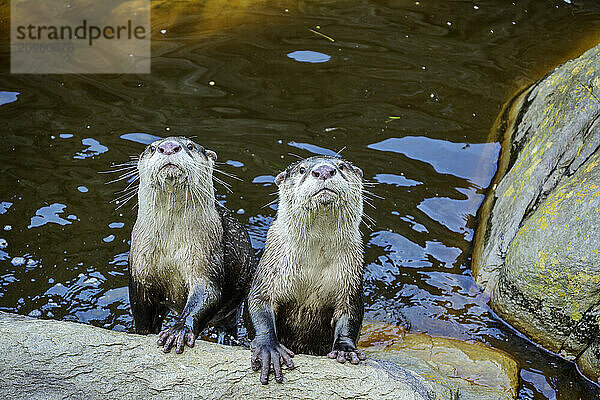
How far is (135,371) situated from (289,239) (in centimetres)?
97

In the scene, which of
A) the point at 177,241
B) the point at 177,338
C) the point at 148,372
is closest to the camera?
the point at 148,372

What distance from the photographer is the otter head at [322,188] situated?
3236mm

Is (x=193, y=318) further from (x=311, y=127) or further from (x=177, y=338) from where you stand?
(x=311, y=127)

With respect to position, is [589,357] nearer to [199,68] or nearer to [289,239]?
[289,239]

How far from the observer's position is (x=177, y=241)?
3744 mm

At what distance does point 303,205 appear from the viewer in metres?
3.35

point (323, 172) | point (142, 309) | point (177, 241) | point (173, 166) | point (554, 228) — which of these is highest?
point (323, 172)

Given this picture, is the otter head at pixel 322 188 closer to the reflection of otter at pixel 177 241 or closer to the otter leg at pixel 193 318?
the reflection of otter at pixel 177 241

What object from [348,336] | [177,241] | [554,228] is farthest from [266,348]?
[554,228]

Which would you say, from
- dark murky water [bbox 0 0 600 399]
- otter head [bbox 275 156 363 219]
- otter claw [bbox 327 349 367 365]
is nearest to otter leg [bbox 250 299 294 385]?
otter claw [bbox 327 349 367 365]

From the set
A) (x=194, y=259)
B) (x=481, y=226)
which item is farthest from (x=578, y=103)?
(x=194, y=259)

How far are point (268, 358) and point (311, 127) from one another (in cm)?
319

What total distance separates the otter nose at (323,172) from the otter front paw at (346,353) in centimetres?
74

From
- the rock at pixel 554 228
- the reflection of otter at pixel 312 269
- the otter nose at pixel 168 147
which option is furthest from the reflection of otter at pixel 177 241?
the rock at pixel 554 228
